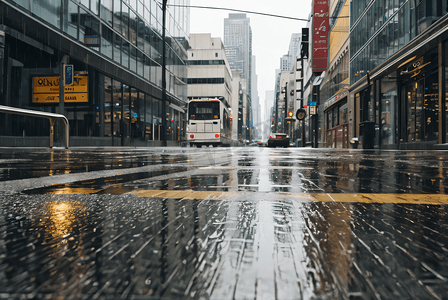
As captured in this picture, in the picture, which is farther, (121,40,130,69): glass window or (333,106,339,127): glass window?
(333,106,339,127): glass window

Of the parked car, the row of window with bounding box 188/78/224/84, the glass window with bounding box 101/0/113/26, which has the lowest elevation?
the parked car

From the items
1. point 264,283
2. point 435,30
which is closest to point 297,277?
point 264,283

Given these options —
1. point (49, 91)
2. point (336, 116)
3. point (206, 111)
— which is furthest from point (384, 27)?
point (49, 91)

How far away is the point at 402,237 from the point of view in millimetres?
789

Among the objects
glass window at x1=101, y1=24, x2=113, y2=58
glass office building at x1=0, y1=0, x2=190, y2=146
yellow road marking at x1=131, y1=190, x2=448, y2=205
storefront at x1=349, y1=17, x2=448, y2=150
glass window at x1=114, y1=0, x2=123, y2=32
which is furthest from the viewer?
glass window at x1=114, y1=0, x2=123, y2=32

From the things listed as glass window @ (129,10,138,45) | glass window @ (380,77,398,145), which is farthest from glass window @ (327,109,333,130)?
glass window @ (129,10,138,45)

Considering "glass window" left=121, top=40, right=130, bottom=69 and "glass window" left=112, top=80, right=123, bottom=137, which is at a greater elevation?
"glass window" left=121, top=40, right=130, bottom=69

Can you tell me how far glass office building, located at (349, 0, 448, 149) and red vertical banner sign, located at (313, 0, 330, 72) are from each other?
6.07 meters

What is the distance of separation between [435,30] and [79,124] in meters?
18.5

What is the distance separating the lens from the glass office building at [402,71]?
12352 mm

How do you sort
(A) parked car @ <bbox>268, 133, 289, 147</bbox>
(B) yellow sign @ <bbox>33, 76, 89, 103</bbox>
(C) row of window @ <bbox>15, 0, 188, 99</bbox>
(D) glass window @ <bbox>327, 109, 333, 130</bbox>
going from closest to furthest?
→ (C) row of window @ <bbox>15, 0, 188, 99</bbox> → (B) yellow sign @ <bbox>33, 76, 89, 103</bbox> → (A) parked car @ <bbox>268, 133, 289, 147</bbox> → (D) glass window @ <bbox>327, 109, 333, 130</bbox>

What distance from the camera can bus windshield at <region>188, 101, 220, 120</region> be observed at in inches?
955

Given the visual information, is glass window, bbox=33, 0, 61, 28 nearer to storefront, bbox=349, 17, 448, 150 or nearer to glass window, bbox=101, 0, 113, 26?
glass window, bbox=101, 0, 113, 26

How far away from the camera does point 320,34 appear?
100ft
